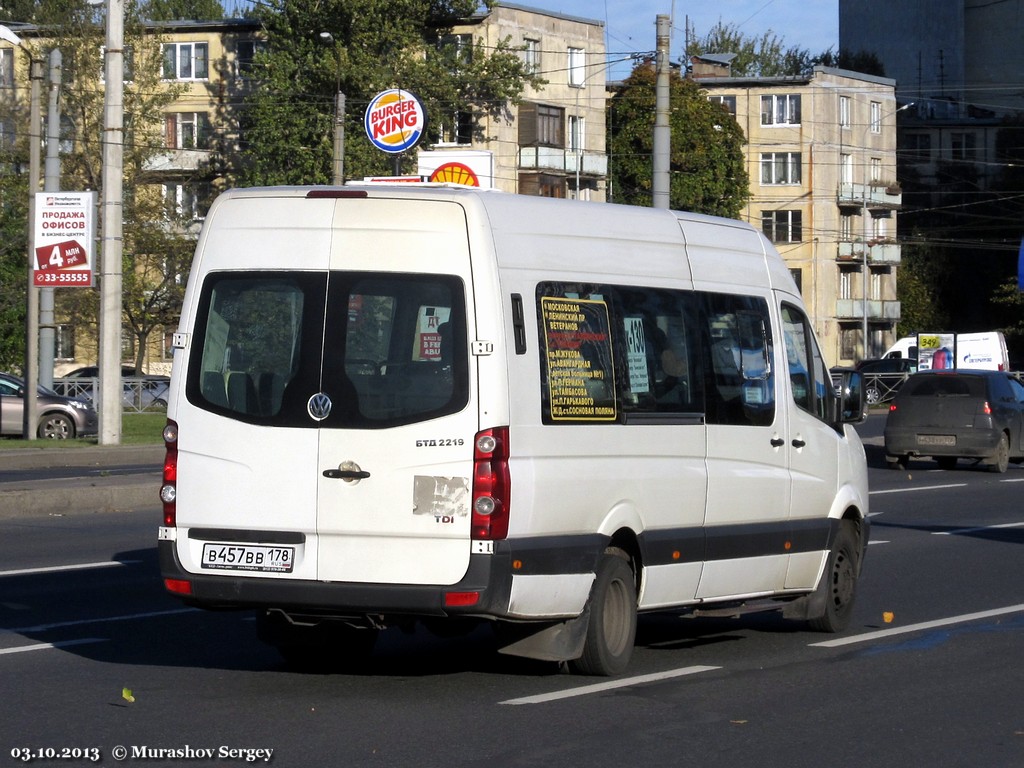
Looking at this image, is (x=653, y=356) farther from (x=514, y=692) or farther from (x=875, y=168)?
(x=875, y=168)

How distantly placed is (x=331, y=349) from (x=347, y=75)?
54.0 meters

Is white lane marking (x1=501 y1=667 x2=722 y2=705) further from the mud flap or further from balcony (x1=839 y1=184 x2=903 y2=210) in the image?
balcony (x1=839 y1=184 x2=903 y2=210)

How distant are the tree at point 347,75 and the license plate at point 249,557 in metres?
52.6

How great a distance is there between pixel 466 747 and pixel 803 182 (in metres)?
80.2

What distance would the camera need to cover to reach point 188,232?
208 ft

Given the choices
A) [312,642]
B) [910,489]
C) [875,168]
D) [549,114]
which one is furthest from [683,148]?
[312,642]

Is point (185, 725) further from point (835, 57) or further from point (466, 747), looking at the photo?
point (835, 57)

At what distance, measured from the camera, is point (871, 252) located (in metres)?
85.0

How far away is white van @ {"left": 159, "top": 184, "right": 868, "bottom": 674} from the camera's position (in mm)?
7402

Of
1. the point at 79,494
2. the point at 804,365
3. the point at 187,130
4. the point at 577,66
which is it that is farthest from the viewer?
the point at 187,130

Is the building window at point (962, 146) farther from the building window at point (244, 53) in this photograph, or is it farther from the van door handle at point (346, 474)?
the van door handle at point (346, 474)

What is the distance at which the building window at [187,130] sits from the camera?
68.8 meters

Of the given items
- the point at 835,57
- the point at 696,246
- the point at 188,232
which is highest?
the point at 835,57

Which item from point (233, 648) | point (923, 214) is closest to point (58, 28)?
point (923, 214)
